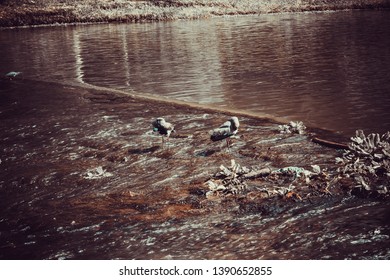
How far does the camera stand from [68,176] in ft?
12.8

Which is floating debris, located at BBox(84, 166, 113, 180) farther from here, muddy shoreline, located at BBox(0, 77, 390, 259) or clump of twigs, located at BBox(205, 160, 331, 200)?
clump of twigs, located at BBox(205, 160, 331, 200)

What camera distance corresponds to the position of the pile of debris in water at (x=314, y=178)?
321 centimetres

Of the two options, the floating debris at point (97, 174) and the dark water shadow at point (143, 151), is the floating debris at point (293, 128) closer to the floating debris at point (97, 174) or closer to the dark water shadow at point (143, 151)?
the dark water shadow at point (143, 151)

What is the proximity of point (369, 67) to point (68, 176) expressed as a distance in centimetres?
681

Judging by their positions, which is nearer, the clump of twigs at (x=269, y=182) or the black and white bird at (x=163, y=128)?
the clump of twigs at (x=269, y=182)

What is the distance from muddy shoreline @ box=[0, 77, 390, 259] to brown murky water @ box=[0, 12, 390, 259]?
1 cm

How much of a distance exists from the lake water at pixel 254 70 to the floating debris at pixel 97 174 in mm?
2758

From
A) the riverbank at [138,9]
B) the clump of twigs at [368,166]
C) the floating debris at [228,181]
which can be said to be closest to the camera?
the clump of twigs at [368,166]

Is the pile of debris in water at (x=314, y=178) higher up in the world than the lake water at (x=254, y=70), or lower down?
lower down

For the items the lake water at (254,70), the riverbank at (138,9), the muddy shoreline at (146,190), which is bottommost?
the muddy shoreline at (146,190)

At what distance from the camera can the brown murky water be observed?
271cm

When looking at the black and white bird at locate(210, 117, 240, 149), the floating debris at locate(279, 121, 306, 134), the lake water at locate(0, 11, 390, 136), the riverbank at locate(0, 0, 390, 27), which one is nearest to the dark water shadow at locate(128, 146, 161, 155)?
the black and white bird at locate(210, 117, 240, 149)

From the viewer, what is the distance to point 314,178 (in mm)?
3445

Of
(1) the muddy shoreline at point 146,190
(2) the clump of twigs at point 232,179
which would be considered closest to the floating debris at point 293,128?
(1) the muddy shoreline at point 146,190
